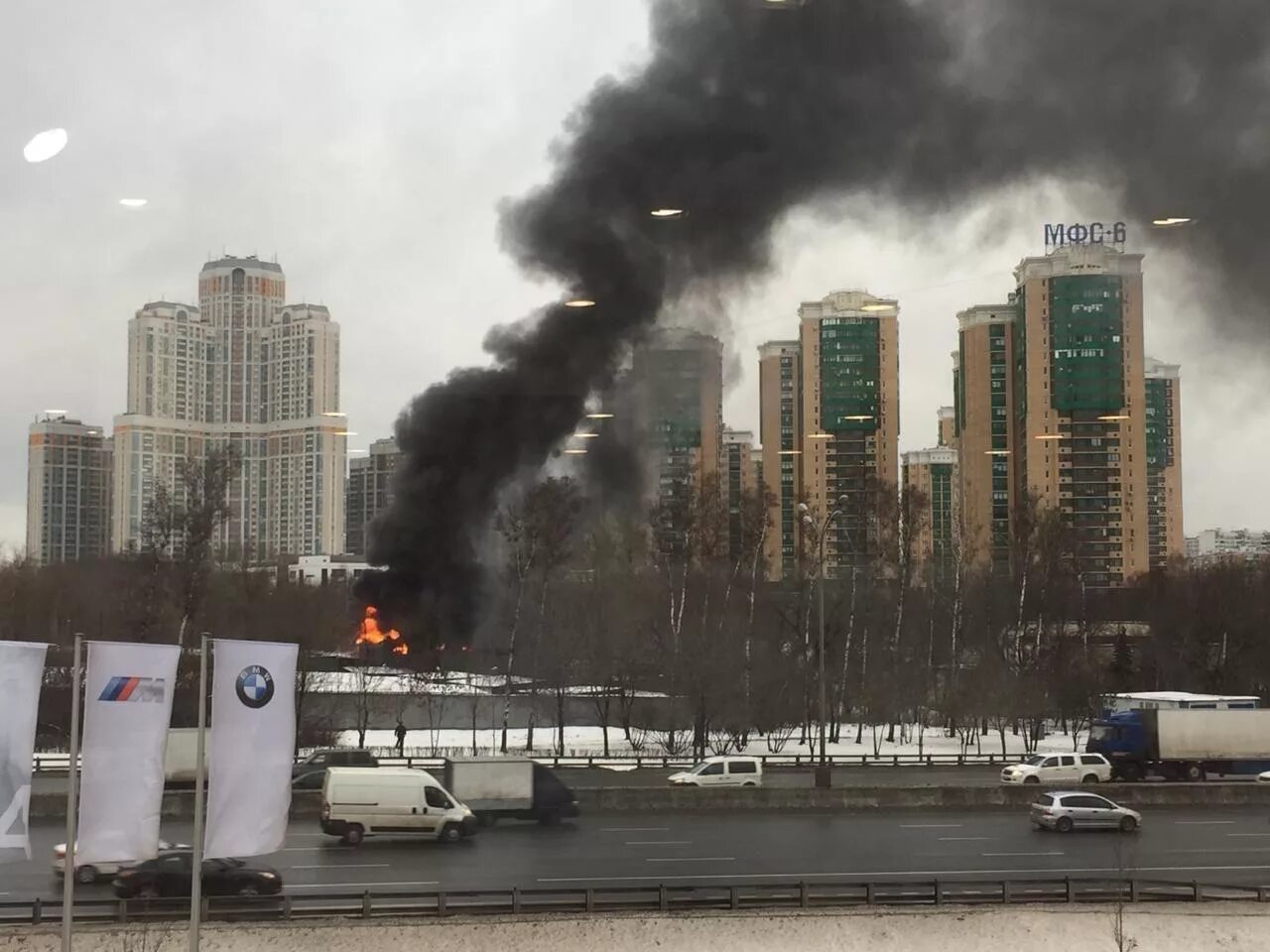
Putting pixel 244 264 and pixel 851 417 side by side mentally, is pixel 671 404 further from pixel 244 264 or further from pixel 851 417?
pixel 244 264

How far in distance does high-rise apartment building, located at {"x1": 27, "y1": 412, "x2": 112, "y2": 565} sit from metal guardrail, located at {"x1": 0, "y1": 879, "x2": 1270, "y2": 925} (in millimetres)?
7743

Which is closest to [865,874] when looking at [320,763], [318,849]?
[318,849]

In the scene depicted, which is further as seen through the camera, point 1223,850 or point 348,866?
point 1223,850

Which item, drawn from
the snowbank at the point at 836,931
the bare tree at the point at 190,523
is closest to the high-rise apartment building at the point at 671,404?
the bare tree at the point at 190,523

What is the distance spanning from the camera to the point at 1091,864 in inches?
709

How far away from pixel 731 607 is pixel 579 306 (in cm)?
713

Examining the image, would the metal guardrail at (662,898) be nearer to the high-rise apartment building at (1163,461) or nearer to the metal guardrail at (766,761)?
the metal guardrail at (766,761)

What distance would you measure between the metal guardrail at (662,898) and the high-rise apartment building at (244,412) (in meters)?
7.11

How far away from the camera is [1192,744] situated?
22.2 m

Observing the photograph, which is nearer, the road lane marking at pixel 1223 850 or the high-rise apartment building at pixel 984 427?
the road lane marking at pixel 1223 850

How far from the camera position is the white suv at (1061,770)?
2125 cm

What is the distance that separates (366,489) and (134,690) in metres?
11.1

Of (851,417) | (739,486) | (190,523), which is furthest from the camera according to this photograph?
(851,417)

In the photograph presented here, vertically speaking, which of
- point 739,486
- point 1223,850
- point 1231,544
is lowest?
point 1223,850
